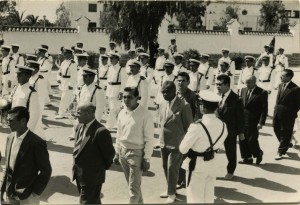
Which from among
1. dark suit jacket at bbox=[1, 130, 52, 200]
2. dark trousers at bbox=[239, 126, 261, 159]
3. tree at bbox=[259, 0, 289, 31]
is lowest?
dark trousers at bbox=[239, 126, 261, 159]

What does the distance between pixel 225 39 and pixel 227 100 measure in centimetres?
2146

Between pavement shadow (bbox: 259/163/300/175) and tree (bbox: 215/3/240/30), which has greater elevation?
tree (bbox: 215/3/240/30)

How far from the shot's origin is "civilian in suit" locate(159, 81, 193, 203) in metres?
6.10

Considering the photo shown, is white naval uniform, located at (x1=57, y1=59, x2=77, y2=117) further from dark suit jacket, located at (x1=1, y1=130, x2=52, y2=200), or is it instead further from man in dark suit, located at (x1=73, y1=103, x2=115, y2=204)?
dark suit jacket, located at (x1=1, y1=130, x2=52, y2=200)

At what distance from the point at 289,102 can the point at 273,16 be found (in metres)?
23.3

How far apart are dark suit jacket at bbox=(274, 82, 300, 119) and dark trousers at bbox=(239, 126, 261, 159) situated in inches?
27.7

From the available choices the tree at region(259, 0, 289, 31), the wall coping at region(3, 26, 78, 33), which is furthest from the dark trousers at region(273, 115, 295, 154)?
the tree at region(259, 0, 289, 31)

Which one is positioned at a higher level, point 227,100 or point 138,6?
point 138,6

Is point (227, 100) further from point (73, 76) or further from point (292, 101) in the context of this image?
point (73, 76)

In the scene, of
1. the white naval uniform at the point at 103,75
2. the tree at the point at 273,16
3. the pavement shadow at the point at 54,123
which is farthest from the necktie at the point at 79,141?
the tree at the point at 273,16

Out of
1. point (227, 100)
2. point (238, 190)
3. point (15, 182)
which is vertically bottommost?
point (238, 190)

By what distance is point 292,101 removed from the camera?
328 inches

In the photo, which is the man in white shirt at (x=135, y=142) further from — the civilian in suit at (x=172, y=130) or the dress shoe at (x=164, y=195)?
the dress shoe at (x=164, y=195)

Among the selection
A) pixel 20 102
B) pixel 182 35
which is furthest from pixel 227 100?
pixel 182 35
